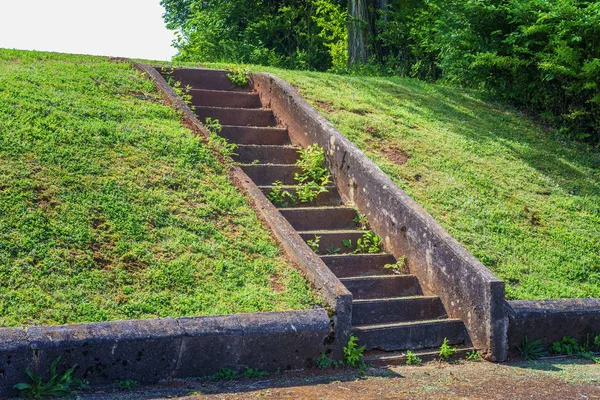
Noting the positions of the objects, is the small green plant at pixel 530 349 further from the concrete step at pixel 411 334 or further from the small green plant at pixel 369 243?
the small green plant at pixel 369 243

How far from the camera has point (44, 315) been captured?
594 centimetres

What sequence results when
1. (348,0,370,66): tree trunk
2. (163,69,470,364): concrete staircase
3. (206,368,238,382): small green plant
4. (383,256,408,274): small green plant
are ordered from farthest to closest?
(348,0,370,66): tree trunk
(383,256,408,274): small green plant
(163,69,470,364): concrete staircase
(206,368,238,382): small green plant

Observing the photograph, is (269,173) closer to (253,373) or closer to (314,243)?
(314,243)

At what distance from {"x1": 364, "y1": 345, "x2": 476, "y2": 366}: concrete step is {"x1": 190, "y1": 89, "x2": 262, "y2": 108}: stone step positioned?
19.9 ft

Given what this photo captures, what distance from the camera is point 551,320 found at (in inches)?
305

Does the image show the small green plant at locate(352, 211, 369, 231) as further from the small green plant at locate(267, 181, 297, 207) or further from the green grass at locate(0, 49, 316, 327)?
the green grass at locate(0, 49, 316, 327)

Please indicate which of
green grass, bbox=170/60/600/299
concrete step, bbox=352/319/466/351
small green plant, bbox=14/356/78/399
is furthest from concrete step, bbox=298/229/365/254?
small green plant, bbox=14/356/78/399

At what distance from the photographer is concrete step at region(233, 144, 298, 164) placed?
34.4 feet

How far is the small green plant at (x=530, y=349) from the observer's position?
24.9 feet

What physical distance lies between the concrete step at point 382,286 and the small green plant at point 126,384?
2.95 meters

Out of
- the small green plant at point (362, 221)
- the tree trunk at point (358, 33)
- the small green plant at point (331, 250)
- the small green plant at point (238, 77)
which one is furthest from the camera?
the tree trunk at point (358, 33)

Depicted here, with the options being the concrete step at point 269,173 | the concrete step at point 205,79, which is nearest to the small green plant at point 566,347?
the concrete step at point 269,173

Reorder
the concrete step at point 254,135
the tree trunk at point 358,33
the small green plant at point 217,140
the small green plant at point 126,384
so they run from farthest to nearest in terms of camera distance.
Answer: the tree trunk at point 358,33 < the concrete step at point 254,135 < the small green plant at point 217,140 < the small green plant at point 126,384

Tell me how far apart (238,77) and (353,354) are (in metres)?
7.23
